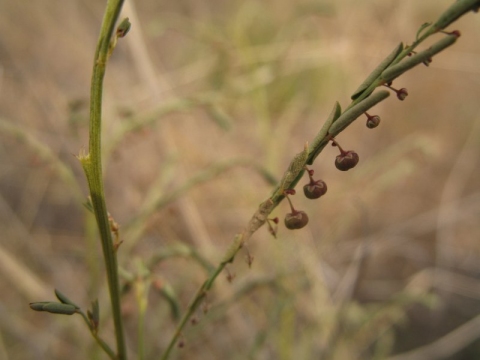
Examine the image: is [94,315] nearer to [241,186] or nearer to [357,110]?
[357,110]

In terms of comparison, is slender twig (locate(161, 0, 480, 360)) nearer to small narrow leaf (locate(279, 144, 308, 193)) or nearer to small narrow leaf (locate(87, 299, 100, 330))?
small narrow leaf (locate(279, 144, 308, 193))

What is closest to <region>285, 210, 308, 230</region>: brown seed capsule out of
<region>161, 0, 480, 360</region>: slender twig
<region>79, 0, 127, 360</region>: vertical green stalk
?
<region>161, 0, 480, 360</region>: slender twig

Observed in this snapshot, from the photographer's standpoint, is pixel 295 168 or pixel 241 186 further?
pixel 241 186

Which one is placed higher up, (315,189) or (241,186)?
(241,186)

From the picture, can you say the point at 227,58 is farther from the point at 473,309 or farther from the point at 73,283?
the point at 473,309

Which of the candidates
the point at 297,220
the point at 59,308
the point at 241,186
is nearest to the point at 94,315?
the point at 59,308

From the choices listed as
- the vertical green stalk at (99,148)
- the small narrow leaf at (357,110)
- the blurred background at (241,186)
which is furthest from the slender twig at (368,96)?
the blurred background at (241,186)
